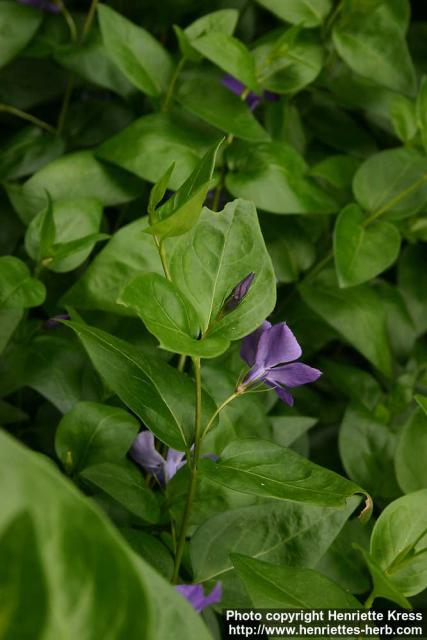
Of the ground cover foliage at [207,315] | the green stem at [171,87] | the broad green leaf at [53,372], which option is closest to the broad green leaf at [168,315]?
the ground cover foliage at [207,315]

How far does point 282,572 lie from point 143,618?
32cm

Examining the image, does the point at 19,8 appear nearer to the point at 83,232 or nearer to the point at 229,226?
the point at 83,232

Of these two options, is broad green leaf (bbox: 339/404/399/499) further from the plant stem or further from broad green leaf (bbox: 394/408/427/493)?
the plant stem

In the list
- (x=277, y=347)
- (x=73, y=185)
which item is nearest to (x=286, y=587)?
(x=277, y=347)

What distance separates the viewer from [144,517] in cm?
67

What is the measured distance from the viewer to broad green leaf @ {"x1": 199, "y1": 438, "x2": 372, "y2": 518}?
0.55 m

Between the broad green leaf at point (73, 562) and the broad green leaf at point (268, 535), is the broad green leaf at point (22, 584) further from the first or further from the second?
the broad green leaf at point (268, 535)

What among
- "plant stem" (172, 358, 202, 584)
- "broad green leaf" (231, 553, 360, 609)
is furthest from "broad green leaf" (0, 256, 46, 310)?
"broad green leaf" (231, 553, 360, 609)

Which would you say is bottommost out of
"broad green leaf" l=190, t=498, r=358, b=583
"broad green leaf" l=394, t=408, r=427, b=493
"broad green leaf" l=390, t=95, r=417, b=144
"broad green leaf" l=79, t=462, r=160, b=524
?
"broad green leaf" l=394, t=408, r=427, b=493

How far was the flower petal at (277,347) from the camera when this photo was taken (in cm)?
60

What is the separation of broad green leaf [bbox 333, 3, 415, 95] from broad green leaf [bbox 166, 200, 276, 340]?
499 millimetres

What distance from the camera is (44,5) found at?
41.6 inches

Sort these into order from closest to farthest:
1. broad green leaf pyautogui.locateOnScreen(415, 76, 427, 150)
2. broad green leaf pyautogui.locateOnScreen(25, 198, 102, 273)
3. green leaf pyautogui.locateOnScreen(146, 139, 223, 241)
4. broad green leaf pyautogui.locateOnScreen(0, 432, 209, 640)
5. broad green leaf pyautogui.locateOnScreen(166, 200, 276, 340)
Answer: broad green leaf pyautogui.locateOnScreen(0, 432, 209, 640) → green leaf pyautogui.locateOnScreen(146, 139, 223, 241) → broad green leaf pyautogui.locateOnScreen(166, 200, 276, 340) → broad green leaf pyautogui.locateOnScreen(25, 198, 102, 273) → broad green leaf pyautogui.locateOnScreen(415, 76, 427, 150)

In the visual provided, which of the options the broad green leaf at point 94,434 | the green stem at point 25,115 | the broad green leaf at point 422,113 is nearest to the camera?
the broad green leaf at point 94,434
